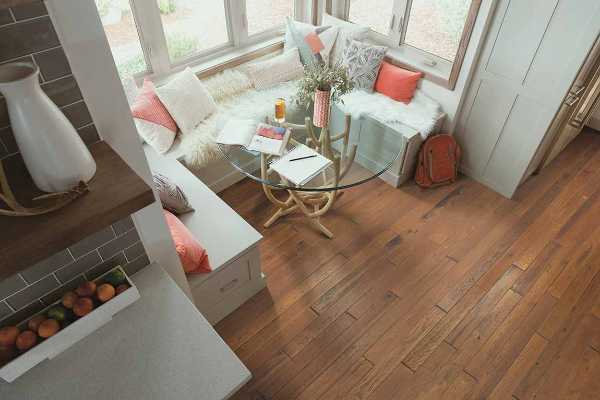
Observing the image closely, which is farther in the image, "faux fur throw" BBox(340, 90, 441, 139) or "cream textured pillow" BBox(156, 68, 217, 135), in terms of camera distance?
"faux fur throw" BBox(340, 90, 441, 139)

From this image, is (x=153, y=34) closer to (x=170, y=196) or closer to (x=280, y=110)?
(x=280, y=110)

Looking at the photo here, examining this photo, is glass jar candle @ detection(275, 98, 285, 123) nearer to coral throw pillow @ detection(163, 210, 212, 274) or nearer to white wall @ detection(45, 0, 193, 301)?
coral throw pillow @ detection(163, 210, 212, 274)

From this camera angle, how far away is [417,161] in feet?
10.3

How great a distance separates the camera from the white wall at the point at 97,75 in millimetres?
940

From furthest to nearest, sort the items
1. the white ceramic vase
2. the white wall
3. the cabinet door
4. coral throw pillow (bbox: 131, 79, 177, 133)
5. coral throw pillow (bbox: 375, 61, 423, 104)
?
coral throw pillow (bbox: 375, 61, 423, 104)
coral throw pillow (bbox: 131, 79, 177, 133)
the cabinet door
the white wall
the white ceramic vase

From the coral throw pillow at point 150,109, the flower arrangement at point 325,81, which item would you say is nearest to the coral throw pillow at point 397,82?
the flower arrangement at point 325,81

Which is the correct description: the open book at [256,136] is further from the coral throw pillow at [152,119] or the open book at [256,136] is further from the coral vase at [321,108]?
the coral throw pillow at [152,119]

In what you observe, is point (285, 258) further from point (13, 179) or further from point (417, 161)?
point (13, 179)

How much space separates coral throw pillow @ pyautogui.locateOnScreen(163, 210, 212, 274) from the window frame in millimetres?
2118

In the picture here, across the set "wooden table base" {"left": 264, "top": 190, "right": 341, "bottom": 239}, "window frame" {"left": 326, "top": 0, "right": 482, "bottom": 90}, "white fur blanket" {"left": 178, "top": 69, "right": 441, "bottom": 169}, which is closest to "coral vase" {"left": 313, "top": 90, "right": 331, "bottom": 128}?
"white fur blanket" {"left": 178, "top": 69, "right": 441, "bottom": 169}

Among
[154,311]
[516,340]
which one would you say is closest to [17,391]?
[154,311]

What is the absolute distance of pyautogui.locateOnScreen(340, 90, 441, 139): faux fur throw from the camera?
2928mm

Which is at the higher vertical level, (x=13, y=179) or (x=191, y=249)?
(x=13, y=179)

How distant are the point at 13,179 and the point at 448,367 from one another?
2.07 m
